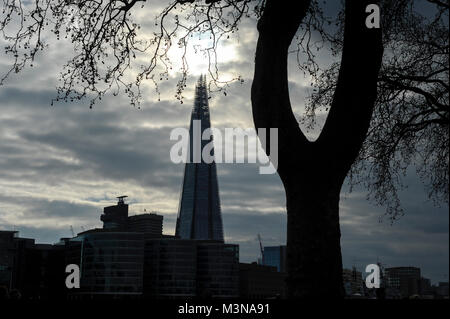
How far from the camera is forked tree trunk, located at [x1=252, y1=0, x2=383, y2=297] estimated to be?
7543 millimetres

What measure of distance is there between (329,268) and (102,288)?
19866cm

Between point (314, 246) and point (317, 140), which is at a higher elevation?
point (317, 140)

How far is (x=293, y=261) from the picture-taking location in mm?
7672

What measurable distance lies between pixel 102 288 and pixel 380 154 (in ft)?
630

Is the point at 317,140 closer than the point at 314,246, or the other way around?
the point at 314,246

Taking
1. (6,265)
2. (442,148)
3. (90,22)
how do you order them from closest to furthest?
(90,22)
(442,148)
(6,265)

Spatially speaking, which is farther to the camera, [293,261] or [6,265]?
[6,265]

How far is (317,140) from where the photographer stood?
795 centimetres

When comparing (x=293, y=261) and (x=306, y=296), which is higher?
(x=293, y=261)

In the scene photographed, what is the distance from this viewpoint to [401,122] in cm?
1586

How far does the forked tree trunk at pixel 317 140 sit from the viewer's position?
24.7 ft
